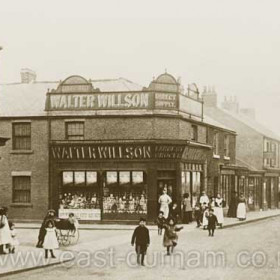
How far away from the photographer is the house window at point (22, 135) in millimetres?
31953

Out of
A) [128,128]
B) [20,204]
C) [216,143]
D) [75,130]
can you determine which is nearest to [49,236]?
[128,128]

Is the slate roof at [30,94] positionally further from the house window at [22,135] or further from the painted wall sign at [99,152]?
the painted wall sign at [99,152]

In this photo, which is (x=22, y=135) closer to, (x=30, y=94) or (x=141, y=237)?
(x=30, y=94)

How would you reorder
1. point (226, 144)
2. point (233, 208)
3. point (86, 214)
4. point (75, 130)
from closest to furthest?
point (86, 214), point (75, 130), point (233, 208), point (226, 144)

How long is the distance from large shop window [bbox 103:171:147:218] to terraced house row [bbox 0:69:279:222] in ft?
0.15

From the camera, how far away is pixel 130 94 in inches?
1203

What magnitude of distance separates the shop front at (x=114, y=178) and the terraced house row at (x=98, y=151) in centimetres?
5

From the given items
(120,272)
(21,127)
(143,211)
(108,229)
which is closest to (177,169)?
(143,211)

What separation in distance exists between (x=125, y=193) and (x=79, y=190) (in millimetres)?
2253

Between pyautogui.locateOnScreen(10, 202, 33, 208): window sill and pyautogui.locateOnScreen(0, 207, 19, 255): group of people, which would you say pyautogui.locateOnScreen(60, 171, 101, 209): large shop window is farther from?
pyautogui.locateOnScreen(0, 207, 19, 255): group of people

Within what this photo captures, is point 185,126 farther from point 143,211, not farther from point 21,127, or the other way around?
point 21,127

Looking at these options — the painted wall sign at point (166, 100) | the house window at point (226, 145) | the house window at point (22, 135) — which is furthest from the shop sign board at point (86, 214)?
the house window at point (226, 145)

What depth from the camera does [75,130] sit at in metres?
31.3

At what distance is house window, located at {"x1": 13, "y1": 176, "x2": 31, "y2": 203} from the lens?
31.9 metres
